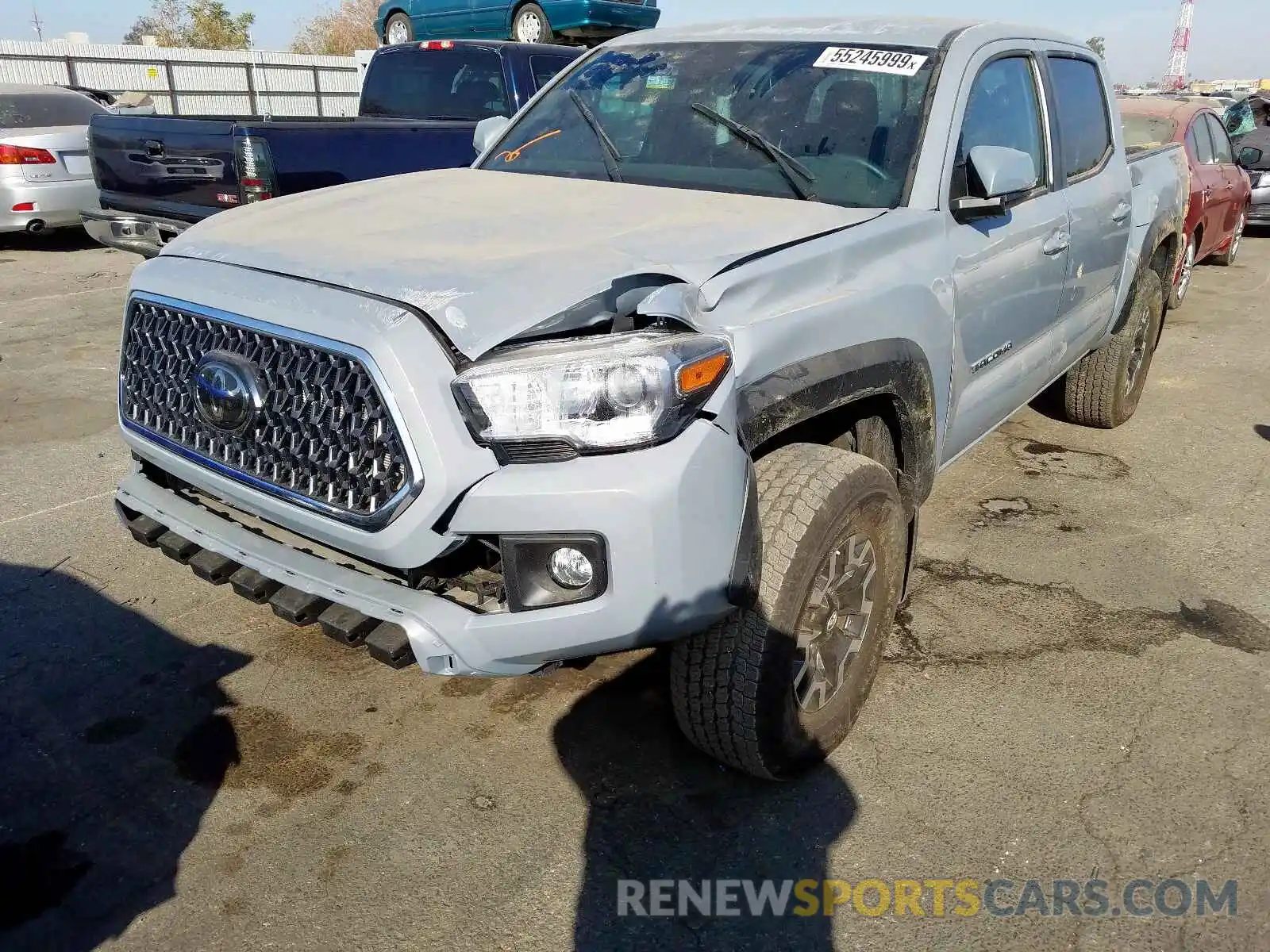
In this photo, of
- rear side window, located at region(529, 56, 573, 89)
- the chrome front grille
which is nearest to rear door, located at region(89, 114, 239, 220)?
rear side window, located at region(529, 56, 573, 89)

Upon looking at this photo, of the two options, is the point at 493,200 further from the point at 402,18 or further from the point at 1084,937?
the point at 402,18

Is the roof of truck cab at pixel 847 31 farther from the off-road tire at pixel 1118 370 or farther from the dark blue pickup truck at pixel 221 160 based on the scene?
the dark blue pickup truck at pixel 221 160

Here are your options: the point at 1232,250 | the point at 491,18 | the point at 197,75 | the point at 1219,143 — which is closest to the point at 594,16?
the point at 491,18

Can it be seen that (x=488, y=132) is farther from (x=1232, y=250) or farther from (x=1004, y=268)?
(x=1232, y=250)

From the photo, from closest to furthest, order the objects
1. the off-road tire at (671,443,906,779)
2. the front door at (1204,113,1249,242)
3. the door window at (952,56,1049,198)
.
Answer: the off-road tire at (671,443,906,779), the door window at (952,56,1049,198), the front door at (1204,113,1249,242)

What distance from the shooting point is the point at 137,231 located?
6.36 m

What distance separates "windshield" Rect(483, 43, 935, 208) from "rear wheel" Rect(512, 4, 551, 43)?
8560mm

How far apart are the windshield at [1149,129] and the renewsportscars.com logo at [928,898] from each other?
706cm

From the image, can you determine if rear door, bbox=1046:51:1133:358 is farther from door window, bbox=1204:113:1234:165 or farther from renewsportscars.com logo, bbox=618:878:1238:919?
door window, bbox=1204:113:1234:165

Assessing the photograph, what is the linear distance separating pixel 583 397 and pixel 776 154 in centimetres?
154

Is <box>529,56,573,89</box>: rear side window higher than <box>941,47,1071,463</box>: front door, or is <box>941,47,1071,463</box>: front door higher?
<box>529,56,573,89</box>: rear side window

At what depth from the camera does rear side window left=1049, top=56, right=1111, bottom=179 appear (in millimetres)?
4309

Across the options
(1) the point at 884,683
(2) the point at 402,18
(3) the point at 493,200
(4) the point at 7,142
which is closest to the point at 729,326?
(3) the point at 493,200

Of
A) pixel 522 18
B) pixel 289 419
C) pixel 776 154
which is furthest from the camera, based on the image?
pixel 522 18
